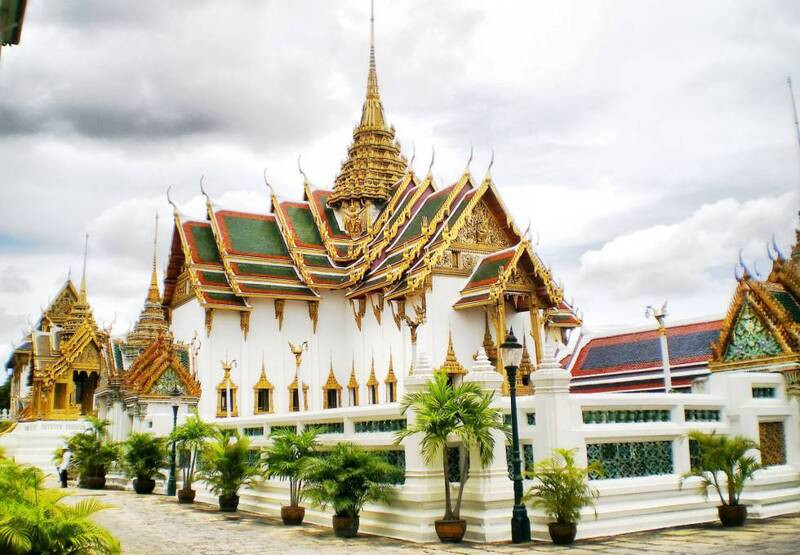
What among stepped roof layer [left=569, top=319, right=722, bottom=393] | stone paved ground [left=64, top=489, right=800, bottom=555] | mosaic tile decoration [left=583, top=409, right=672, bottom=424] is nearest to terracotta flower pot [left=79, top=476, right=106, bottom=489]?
stone paved ground [left=64, top=489, right=800, bottom=555]

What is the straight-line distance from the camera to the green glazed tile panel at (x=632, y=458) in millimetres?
9617

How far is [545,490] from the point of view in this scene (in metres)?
8.73

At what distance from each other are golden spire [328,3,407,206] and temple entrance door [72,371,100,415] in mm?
13041

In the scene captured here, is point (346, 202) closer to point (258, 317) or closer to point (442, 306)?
point (258, 317)

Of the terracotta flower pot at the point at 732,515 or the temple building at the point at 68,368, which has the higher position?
the temple building at the point at 68,368

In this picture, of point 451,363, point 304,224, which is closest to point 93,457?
point 451,363

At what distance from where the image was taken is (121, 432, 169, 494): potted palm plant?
17.9 metres

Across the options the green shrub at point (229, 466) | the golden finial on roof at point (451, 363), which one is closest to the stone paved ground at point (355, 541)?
the green shrub at point (229, 466)

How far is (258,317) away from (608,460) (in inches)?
778

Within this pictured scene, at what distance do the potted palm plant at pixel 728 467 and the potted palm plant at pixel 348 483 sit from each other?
383cm

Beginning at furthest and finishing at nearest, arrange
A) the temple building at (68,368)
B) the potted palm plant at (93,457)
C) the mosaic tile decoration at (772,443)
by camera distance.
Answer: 1. the temple building at (68,368)
2. the potted palm plant at (93,457)
3. the mosaic tile decoration at (772,443)

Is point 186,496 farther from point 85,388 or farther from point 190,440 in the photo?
point 85,388

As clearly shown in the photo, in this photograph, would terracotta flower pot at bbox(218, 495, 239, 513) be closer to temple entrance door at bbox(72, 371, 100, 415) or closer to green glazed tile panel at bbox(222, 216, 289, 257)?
green glazed tile panel at bbox(222, 216, 289, 257)

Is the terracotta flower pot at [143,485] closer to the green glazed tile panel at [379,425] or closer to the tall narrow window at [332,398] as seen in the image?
the green glazed tile panel at [379,425]
